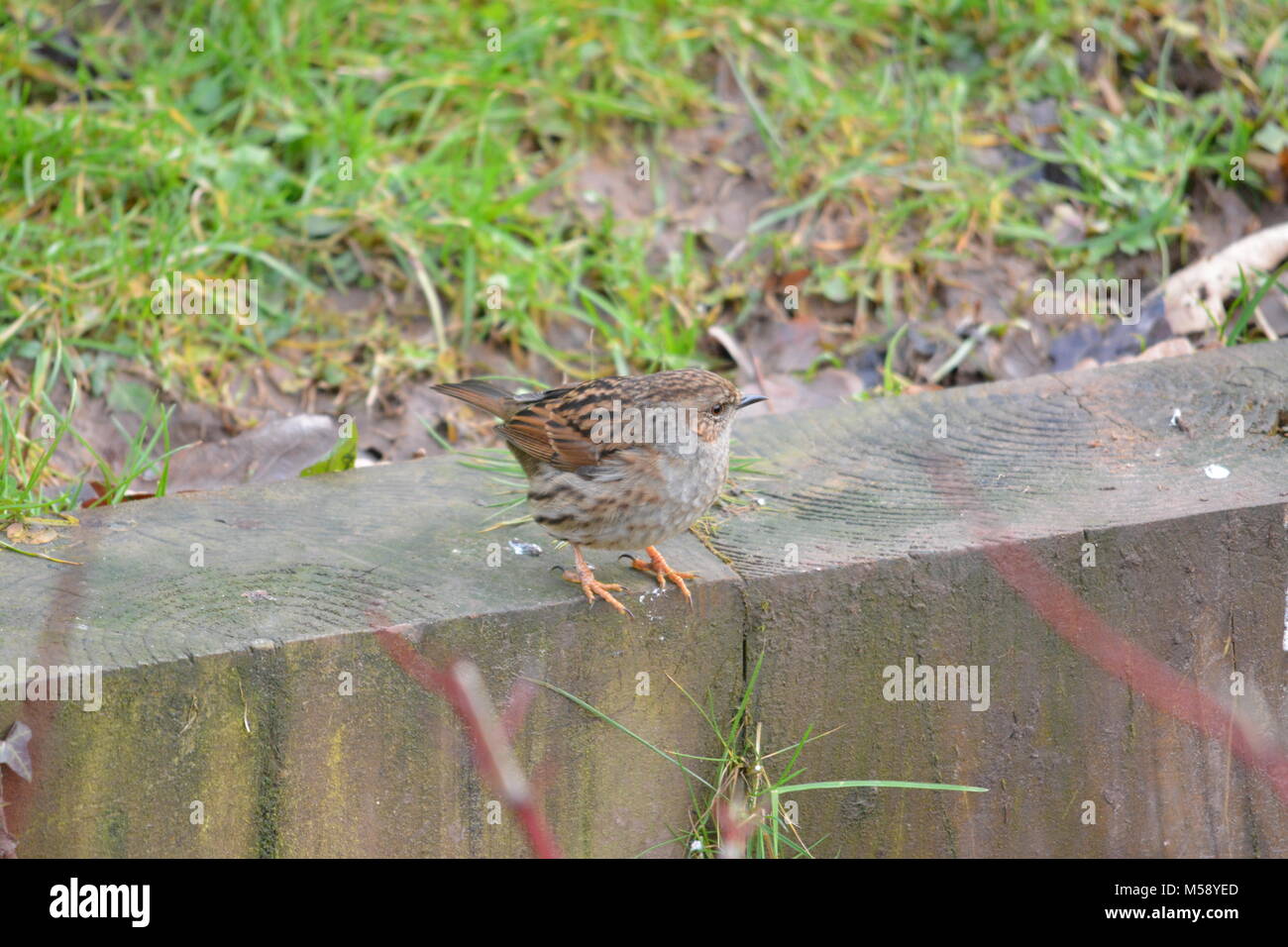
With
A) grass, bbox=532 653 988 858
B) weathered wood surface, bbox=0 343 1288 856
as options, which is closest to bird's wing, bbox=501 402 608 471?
weathered wood surface, bbox=0 343 1288 856

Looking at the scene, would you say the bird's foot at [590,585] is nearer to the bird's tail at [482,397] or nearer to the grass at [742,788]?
the grass at [742,788]

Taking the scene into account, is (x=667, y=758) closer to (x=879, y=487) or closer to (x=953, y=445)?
(x=879, y=487)

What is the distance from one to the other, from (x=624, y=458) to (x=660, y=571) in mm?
316

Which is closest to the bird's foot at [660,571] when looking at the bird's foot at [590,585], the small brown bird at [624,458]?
the small brown bird at [624,458]

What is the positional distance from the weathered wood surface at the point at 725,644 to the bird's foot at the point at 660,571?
0.04 meters

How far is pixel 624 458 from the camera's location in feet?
12.3

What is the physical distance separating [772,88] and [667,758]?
152 inches

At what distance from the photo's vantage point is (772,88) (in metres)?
6.57

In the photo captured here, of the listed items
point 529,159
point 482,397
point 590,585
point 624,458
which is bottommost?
point 590,585

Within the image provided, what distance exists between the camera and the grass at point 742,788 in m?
3.71

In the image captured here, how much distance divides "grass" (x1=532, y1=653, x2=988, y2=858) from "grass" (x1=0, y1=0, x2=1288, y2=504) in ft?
6.72

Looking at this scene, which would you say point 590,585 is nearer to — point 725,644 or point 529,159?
point 725,644

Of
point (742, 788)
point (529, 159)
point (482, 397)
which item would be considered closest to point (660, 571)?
point (742, 788)
